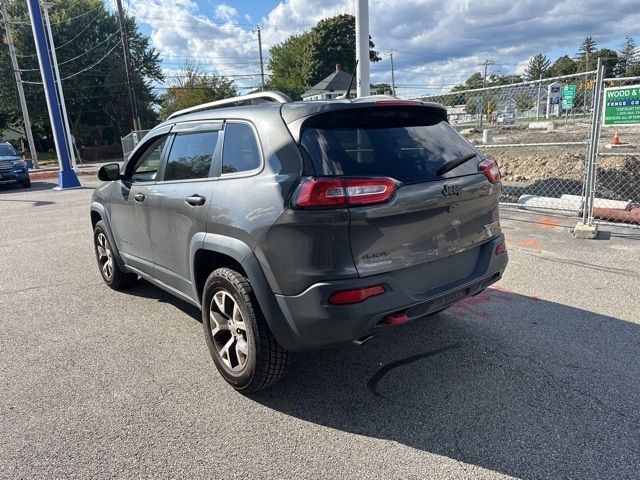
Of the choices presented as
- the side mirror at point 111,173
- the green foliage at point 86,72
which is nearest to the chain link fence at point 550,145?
the side mirror at point 111,173

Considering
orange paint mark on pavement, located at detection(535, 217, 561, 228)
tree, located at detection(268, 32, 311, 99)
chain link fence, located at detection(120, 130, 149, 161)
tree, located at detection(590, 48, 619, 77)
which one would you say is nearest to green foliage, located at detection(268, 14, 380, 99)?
tree, located at detection(268, 32, 311, 99)

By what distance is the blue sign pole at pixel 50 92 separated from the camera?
617 inches

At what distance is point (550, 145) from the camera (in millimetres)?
7566

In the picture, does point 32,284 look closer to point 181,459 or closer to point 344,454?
point 181,459

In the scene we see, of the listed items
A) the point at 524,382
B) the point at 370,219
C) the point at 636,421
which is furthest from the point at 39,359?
the point at 636,421

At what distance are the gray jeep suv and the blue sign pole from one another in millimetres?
15713

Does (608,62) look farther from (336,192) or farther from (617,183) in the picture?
(336,192)

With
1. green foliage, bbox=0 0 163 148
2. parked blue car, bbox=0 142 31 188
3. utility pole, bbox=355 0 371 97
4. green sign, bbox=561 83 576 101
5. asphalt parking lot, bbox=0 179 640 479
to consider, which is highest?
green foliage, bbox=0 0 163 148

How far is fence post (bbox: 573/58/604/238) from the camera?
20.8 ft

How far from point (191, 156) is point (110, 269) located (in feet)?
7.63

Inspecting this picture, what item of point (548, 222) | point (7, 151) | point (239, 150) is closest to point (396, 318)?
point (239, 150)

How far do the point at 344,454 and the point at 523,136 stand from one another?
18203 mm

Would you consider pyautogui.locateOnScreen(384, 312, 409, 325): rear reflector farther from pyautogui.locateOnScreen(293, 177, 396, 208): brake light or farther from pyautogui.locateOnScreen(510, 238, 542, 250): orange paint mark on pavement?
pyautogui.locateOnScreen(510, 238, 542, 250): orange paint mark on pavement

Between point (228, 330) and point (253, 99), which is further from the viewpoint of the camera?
point (253, 99)
